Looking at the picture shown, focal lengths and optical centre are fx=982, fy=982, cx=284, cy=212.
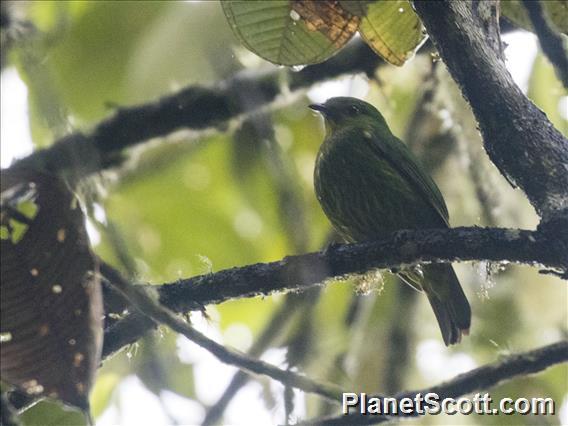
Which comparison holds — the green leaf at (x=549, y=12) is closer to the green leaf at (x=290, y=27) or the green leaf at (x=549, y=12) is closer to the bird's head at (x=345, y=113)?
the green leaf at (x=290, y=27)

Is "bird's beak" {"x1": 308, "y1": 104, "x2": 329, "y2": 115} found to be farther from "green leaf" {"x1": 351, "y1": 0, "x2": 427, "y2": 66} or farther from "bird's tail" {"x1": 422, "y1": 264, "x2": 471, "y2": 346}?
"green leaf" {"x1": 351, "y1": 0, "x2": 427, "y2": 66}

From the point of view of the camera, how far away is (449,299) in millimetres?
3738

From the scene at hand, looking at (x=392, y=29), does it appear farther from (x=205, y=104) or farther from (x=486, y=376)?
(x=205, y=104)

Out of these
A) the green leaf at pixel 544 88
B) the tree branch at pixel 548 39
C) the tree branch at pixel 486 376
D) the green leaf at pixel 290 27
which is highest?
the green leaf at pixel 544 88

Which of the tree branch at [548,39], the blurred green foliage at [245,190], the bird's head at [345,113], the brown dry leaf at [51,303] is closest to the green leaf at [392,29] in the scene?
the tree branch at [548,39]

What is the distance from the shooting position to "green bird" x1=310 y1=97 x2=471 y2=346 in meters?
3.76

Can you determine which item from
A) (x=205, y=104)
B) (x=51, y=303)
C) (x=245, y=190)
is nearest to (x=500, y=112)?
(x=51, y=303)

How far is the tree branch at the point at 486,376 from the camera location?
7.53 feet

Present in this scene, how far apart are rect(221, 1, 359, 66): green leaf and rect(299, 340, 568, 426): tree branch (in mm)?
868

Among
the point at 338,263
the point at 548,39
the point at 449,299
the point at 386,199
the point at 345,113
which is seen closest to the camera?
the point at 548,39

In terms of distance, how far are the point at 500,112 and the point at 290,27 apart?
555 mm

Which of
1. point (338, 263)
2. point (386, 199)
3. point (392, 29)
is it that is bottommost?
point (338, 263)

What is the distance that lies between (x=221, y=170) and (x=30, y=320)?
11.3 feet

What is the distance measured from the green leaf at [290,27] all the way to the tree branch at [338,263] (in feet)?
1.64
